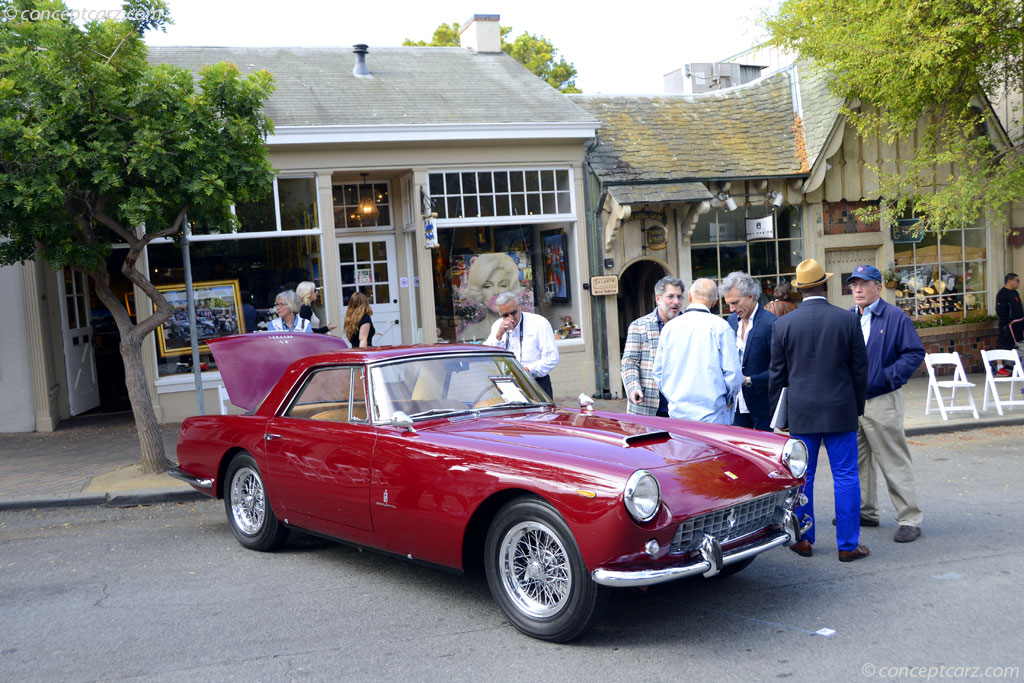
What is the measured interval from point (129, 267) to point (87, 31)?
7.42 feet

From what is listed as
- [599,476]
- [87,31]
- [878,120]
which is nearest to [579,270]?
[878,120]

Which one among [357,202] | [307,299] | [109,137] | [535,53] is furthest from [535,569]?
[535,53]

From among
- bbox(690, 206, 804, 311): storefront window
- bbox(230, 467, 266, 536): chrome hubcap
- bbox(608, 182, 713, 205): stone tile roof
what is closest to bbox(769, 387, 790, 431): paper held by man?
bbox(230, 467, 266, 536): chrome hubcap

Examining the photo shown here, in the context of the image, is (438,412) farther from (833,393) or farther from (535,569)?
(833,393)

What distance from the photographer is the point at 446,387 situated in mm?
5590

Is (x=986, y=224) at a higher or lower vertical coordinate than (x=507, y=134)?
lower

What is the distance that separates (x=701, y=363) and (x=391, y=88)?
9.57m

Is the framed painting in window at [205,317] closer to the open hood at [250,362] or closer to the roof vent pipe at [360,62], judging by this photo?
the roof vent pipe at [360,62]

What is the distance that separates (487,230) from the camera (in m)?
13.9

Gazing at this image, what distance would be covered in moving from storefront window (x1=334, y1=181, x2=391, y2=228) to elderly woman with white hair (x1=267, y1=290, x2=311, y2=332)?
11.9ft

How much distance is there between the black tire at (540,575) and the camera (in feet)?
13.7

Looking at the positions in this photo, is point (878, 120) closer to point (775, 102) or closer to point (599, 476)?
point (775, 102)

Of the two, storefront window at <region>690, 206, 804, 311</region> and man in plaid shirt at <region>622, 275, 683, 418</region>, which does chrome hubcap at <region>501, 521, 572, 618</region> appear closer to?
man in plaid shirt at <region>622, 275, 683, 418</region>

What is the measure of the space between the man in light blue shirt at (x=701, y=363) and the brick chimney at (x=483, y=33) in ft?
37.0
